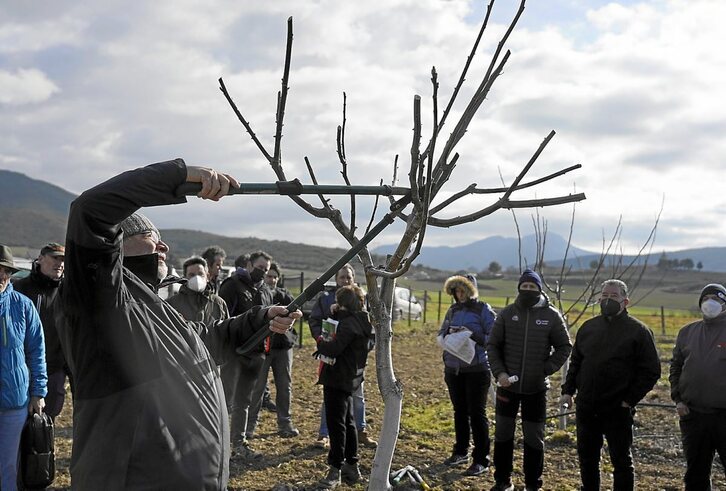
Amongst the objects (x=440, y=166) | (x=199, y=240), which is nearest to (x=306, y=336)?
(x=440, y=166)

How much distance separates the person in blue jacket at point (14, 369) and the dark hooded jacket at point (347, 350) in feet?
8.38

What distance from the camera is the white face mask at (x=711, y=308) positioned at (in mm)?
5539

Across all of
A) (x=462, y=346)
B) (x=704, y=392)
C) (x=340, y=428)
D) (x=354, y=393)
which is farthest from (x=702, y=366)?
(x=354, y=393)

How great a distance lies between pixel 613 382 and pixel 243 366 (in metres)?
3.80

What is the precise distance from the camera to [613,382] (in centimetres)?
546

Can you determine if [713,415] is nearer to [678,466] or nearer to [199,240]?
[678,466]

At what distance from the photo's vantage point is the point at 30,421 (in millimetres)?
4805

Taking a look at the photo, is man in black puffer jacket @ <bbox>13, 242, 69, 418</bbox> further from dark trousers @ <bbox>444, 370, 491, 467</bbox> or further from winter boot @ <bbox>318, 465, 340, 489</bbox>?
dark trousers @ <bbox>444, 370, 491, 467</bbox>

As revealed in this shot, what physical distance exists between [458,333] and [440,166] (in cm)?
359

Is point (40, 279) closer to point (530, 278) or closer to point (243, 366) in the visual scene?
point (243, 366)

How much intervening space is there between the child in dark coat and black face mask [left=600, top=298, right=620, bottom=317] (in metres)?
2.26

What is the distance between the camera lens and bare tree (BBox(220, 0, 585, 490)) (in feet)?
10.6

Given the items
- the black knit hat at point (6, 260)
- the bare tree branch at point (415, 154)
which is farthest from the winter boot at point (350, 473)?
the bare tree branch at point (415, 154)

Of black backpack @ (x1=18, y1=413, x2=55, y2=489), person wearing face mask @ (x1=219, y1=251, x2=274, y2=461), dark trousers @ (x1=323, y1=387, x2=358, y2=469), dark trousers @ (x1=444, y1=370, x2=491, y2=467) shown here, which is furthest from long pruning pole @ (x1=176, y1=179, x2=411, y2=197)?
dark trousers @ (x1=444, y1=370, x2=491, y2=467)
